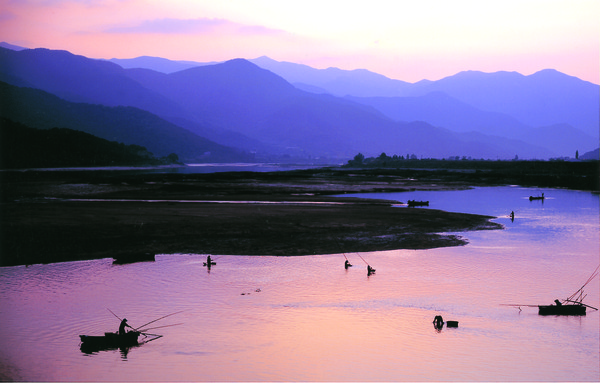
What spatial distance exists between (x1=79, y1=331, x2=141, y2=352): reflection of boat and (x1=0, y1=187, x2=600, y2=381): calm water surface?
1.48 ft

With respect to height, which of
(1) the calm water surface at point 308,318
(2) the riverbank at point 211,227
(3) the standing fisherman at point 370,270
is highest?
(2) the riverbank at point 211,227

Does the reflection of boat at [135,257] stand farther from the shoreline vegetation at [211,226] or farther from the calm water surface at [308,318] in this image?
the shoreline vegetation at [211,226]

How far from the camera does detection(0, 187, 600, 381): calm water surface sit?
20453 millimetres

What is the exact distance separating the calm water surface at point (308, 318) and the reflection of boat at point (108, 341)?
0.45 m

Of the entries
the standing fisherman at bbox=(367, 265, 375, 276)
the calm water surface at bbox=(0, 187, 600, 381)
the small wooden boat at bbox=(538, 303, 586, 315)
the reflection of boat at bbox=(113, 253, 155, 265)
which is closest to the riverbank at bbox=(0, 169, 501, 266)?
the reflection of boat at bbox=(113, 253, 155, 265)

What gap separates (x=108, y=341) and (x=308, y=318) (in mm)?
8768

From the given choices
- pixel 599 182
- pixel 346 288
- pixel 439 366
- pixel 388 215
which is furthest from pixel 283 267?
pixel 599 182

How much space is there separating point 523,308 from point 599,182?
116463 millimetres

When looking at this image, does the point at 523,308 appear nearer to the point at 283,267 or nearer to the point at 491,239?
the point at 283,267

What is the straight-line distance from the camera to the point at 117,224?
49125 mm

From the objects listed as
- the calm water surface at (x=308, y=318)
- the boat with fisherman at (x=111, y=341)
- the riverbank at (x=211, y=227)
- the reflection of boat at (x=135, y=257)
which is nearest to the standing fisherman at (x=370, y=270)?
the calm water surface at (x=308, y=318)

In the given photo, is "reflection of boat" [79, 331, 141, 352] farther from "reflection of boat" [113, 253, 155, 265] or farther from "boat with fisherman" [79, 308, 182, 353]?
"reflection of boat" [113, 253, 155, 265]

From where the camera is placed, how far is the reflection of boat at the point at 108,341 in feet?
70.2

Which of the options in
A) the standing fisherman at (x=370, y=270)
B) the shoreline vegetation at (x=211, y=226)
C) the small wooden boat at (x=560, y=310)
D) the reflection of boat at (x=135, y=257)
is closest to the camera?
the small wooden boat at (x=560, y=310)
